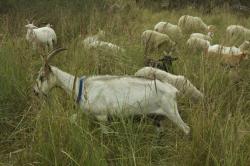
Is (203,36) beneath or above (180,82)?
beneath

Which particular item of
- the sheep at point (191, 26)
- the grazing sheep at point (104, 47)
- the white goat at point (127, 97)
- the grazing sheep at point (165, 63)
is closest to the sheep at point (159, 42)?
the grazing sheep at point (165, 63)

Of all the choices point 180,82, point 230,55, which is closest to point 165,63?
point 230,55

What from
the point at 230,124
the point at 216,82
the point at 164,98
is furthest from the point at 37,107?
the point at 216,82

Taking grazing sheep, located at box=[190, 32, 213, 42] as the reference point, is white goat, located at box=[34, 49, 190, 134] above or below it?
above

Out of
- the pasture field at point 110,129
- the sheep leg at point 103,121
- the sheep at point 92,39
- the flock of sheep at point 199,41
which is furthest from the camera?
the sheep at point 92,39

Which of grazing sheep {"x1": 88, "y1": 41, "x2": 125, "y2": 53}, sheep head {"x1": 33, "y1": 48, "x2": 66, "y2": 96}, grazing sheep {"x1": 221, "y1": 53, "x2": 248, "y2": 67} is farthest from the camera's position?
grazing sheep {"x1": 221, "y1": 53, "x2": 248, "y2": 67}

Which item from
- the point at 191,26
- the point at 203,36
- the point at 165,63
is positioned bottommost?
the point at 191,26

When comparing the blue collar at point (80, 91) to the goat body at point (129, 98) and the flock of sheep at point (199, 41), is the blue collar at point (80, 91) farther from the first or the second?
the flock of sheep at point (199, 41)

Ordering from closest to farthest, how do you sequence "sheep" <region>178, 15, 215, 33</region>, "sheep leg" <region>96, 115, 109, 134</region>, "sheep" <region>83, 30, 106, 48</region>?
"sheep leg" <region>96, 115, 109, 134</region> → "sheep" <region>83, 30, 106, 48</region> → "sheep" <region>178, 15, 215, 33</region>

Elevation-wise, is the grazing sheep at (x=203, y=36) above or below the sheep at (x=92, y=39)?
below

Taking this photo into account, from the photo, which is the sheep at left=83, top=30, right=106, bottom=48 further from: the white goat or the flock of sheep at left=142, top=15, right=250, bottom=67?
the white goat

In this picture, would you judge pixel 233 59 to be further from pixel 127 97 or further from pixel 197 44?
pixel 127 97

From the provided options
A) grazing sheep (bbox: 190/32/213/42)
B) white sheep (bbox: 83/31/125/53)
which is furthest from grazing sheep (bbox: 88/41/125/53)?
grazing sheep (bbox: 190/32/213/42)

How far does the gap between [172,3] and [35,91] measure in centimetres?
1307
